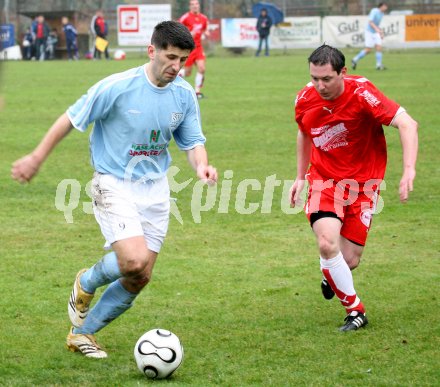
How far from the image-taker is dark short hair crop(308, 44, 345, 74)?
6188 mm

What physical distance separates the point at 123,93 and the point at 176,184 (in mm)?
6237

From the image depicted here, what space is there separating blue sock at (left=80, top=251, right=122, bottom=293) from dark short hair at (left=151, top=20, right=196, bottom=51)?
126cm

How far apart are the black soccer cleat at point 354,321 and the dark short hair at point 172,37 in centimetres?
210

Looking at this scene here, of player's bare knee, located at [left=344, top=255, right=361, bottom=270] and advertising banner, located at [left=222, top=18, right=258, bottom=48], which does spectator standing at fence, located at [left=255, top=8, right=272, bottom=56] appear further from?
player's bare knee, located at [left=344, top=255, right=361, bottom=270]

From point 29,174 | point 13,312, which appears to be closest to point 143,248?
point 29,174

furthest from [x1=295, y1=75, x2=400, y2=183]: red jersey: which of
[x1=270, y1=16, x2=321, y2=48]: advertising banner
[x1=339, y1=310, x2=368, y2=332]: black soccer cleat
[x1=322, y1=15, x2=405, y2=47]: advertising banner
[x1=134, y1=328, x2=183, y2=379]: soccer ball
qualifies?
[x1=270, y1=16, x2=321, y2=48]: advertising banner

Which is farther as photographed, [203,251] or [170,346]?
[203,251]

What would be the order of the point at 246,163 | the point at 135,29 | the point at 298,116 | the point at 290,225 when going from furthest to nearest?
the point at 135,29 → the point at 246,163 → the point at 290,225 → the point at 298,116

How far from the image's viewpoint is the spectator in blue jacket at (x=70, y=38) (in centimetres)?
4063

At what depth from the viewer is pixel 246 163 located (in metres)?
13.1

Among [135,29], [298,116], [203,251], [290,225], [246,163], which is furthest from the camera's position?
[135,29]

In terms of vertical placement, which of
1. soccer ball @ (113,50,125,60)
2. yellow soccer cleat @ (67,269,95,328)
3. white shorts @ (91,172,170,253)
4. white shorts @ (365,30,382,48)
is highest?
white shorts @ (365,30,382,48)

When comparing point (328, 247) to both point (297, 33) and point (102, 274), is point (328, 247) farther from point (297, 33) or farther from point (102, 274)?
point (297, 33)

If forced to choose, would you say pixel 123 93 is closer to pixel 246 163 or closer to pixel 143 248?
pixel 143 248
